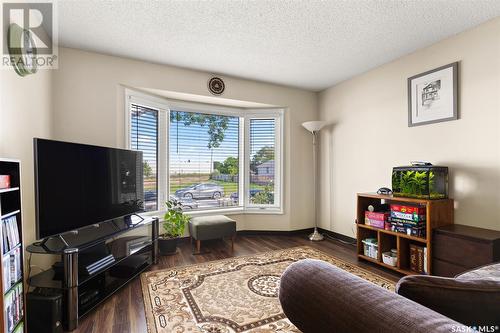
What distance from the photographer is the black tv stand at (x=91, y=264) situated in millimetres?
1777

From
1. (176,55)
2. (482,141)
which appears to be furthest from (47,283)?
(482,141)

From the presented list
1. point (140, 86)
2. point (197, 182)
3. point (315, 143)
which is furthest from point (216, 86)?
point (315, 143)

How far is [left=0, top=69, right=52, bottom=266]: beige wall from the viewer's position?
1721mm

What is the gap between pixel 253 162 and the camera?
437cm

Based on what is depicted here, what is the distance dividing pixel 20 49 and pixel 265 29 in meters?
2.01

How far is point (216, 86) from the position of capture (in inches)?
144

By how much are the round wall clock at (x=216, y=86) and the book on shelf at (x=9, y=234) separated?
2.71 m

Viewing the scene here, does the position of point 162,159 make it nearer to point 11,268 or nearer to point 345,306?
point 11,268

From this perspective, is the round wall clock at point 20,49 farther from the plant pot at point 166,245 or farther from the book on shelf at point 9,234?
the plant pot at point 166,245

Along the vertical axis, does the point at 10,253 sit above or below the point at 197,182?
below

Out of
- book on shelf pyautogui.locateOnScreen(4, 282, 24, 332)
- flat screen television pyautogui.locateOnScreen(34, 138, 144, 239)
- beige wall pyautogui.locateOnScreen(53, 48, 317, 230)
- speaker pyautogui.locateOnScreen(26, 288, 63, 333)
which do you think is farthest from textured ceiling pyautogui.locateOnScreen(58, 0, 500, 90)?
speaker pyautogui.locateOnScreen(26, 288, 63, 333)

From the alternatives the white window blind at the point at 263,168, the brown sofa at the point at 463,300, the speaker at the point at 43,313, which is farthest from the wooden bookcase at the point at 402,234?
the speaker at the point at 43,313

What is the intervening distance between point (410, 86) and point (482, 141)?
38.8 inches

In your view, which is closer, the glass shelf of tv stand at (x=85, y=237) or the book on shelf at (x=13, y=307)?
the book on shelf at (x=13, y=307)
